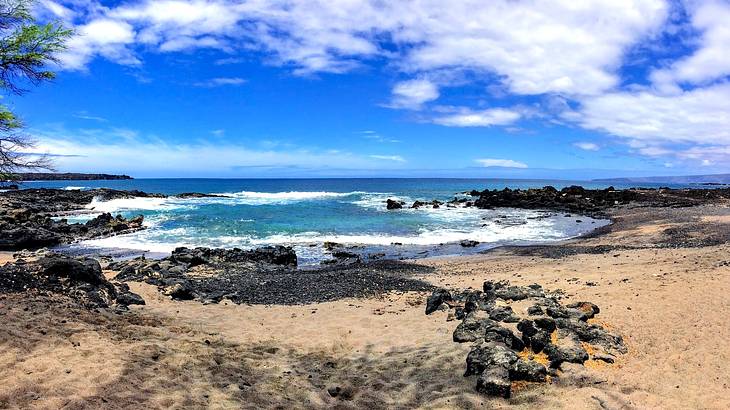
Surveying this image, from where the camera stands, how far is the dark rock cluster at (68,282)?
927cm

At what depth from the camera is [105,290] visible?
10.3 meters

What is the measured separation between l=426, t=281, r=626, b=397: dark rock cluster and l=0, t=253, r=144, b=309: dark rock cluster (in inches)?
294

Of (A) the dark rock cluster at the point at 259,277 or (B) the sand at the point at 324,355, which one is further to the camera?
(A) the dark rock cluster at the point at 259,277

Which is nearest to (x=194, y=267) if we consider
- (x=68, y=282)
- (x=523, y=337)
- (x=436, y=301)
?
(x=68, y=282)

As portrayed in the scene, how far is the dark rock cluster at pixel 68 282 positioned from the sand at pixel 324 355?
60 centimetres

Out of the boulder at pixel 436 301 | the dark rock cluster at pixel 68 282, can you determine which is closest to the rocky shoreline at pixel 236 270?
the dark rock cluster at pixel 68 282

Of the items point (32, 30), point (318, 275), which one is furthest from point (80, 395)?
point (318, 275)

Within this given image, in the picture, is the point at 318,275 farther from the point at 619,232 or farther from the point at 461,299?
the point at 619,232

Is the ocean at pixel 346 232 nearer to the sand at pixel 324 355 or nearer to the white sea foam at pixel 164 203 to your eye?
the white sea foam at pixel 164 203

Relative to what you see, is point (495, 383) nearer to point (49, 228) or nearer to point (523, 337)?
point (523, 337)

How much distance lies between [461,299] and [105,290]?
346 inches

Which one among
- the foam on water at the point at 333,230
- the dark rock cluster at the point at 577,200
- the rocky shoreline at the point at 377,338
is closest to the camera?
the rocky shoreline at the point at 377,338

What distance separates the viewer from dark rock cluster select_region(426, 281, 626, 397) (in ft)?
19.9

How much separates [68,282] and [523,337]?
10.2 meters
